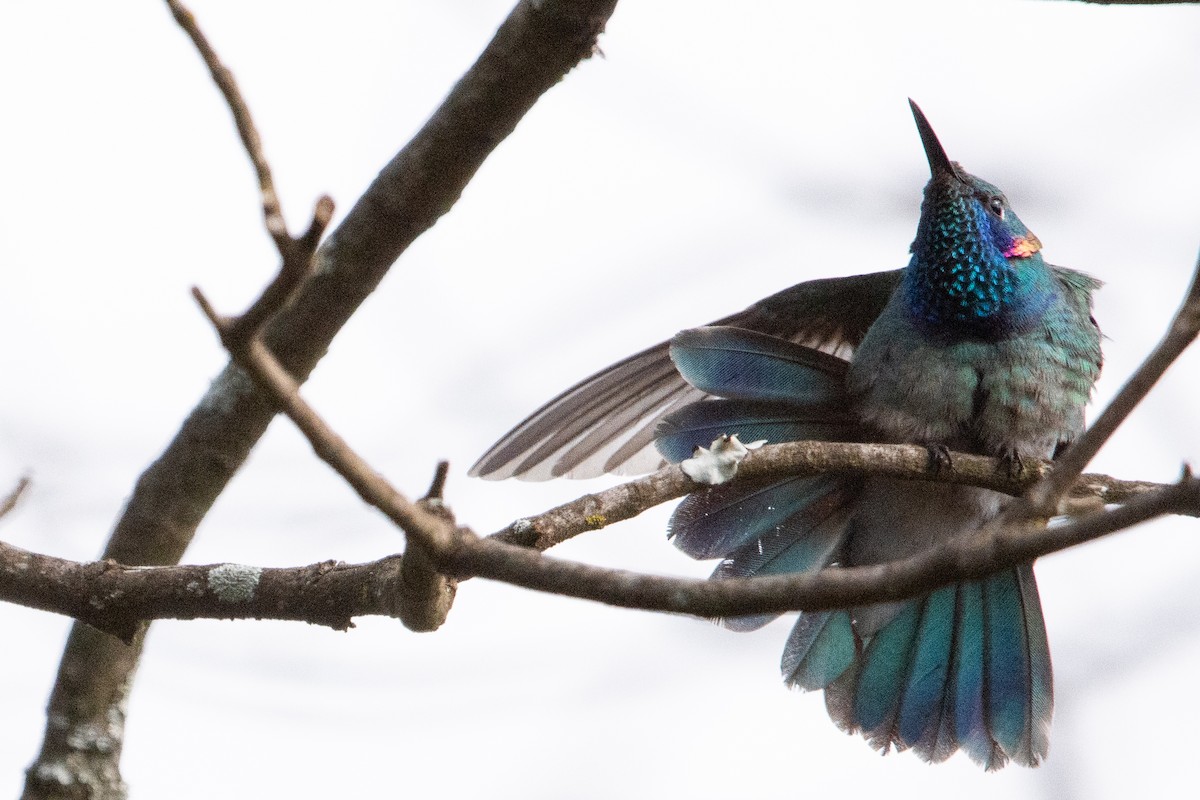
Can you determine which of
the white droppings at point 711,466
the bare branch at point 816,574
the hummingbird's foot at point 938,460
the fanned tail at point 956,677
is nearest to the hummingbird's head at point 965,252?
the fanned tail at point 956,677

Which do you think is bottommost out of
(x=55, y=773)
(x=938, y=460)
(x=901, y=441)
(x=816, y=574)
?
(x=816, y=574)

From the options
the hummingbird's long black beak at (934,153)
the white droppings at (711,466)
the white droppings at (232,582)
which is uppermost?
the hummingbird's long black beak at (934,153)

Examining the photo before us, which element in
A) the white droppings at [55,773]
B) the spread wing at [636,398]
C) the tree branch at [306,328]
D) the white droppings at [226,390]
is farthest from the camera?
the spread wing at [636,398]

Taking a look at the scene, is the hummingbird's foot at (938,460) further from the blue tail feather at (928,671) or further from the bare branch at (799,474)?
the blue tail feather at (928,671)

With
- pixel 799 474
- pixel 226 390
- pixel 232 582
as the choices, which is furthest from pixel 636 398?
pixel 232 582

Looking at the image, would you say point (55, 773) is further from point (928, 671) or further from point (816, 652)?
point (928, 671)

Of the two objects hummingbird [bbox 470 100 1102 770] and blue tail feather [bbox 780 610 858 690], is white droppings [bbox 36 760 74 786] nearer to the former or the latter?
hummingbird [bbox 470 100 1102 770]

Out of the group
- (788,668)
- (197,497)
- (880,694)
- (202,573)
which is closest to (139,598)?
(202,573)
